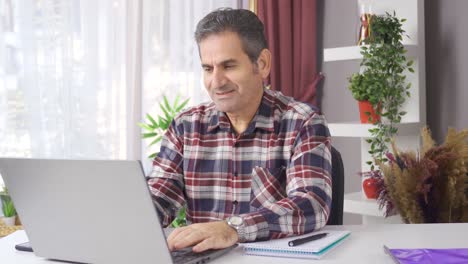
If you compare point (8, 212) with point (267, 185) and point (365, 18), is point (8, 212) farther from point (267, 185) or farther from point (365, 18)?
point (365, 18)

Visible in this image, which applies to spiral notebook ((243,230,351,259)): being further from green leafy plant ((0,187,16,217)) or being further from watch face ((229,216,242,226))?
green leafy plant ((0,187,16,217))

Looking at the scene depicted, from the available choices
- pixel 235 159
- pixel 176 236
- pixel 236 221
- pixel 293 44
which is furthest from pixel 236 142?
pixel 293 44

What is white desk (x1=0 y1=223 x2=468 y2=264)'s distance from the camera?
130 centimetres

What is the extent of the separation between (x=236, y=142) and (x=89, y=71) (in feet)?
5.20

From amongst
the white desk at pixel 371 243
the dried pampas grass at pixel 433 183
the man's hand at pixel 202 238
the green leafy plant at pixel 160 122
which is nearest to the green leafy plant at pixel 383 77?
the green leafy plant at pixel 160 122

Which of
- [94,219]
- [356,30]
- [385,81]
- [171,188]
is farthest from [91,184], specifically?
[356,30]

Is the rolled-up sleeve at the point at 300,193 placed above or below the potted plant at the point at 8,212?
above

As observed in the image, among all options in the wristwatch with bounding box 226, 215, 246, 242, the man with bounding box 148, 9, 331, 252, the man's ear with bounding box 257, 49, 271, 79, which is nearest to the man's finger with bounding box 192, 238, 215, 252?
the wristwatch with bounding box 226, 215, 246, 242

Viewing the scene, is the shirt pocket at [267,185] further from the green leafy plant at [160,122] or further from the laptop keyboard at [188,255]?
the green leafy plant at [160,122]

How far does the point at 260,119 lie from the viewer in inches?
76.7

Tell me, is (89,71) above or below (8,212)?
above

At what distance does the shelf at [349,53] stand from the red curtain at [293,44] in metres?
0.54

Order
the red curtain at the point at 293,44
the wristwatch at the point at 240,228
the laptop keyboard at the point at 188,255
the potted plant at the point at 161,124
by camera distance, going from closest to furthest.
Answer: the laptop keyboard at the point at 188,255, the wristwatch at the point at 240,228, the potted plant at the point at 161,124, the red curtain at the point at 293,44

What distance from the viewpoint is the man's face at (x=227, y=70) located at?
185 cm
